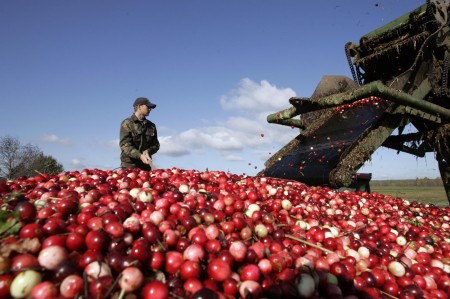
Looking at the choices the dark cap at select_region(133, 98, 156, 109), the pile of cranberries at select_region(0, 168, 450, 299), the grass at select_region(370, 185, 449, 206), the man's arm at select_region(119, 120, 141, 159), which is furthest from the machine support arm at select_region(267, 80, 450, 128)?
the man's arm at select_region(119, 120, 141, 159)

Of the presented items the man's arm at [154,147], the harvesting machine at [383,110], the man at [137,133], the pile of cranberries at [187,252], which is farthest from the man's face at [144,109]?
the pile of cranberries at [187,252]

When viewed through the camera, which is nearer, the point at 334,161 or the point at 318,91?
the point at 334,161

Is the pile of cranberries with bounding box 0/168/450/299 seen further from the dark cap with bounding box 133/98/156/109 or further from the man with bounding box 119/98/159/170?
the dark cap with bounding box 133/98/156/109

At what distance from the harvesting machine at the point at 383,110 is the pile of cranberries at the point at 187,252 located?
10.2ft

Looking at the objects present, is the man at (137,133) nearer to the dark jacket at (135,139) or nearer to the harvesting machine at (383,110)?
the dark jacket at (135,139)

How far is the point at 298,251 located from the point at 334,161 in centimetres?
465

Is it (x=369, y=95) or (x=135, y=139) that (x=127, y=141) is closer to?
(x=135, y=139)

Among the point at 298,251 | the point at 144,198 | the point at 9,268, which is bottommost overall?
the point at 298,251

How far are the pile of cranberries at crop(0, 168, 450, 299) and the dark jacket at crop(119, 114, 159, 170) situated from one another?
3.06 meters

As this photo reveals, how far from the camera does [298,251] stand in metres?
2.37

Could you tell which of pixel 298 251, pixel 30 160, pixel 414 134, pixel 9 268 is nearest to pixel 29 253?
pixel 9 268

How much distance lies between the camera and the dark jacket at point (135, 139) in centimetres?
653

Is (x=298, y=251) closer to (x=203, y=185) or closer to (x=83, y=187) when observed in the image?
(x=203, y=185)

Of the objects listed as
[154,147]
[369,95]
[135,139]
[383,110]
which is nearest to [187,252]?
[369,95]
